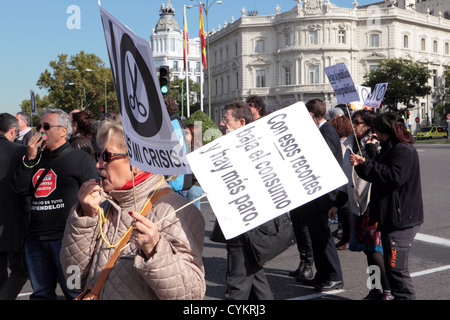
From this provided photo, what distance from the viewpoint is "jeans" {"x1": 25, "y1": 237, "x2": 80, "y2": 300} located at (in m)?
3.73

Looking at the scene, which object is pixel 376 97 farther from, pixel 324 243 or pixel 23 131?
pixel 23 131

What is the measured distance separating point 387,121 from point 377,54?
63.6 metres

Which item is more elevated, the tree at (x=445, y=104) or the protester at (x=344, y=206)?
the tree at (x=445, y=104)

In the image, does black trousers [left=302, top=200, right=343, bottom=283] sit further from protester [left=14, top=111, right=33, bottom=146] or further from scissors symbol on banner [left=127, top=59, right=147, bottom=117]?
protester [left=14, top=111, right=33, bottom=146]

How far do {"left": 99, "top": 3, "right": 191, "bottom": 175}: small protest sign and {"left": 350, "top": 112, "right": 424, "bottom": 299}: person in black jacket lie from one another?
2.40 meters

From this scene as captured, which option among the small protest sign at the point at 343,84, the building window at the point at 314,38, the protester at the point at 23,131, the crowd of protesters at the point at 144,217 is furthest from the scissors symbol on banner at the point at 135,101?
the building window at the point at 314,38

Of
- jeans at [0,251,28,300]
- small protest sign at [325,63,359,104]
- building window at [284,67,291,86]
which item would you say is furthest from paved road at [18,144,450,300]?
building window at [284,67,291,86]

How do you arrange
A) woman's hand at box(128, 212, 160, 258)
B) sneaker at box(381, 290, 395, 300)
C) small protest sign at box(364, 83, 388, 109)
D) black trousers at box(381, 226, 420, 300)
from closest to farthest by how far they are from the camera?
woman's hand at box(128, 212, 160, 258), black trousers at box(381, 226, 420, 300), sneaker at box(381, 290, 395, 300), small protest sign at box(364, 83, 388, 109)

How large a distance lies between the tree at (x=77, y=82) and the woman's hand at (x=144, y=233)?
43.9 meters

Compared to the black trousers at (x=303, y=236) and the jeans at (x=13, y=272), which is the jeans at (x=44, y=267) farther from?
the black trousers at (x=303, y=236)

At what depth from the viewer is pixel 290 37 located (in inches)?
2579

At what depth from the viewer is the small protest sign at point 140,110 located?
2131mm
